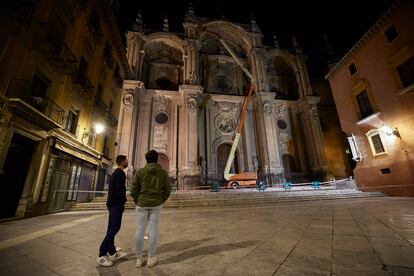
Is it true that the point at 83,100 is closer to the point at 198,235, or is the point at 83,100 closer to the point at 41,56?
the point at 41,56

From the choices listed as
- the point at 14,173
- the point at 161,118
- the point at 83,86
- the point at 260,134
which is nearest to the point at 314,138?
the point at 260,134

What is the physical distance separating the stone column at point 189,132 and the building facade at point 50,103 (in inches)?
286

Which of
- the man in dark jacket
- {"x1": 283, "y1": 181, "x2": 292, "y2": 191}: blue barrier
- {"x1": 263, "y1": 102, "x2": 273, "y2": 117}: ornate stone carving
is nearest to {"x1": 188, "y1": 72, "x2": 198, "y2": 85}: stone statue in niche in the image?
{"x1": 263, "y1": 102, "x2": 273, "y2": 117}: ornate stone carving

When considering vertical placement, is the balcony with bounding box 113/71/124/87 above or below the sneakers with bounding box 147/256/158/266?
above

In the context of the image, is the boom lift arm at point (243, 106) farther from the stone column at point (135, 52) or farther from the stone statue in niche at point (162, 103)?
the stone column at point (135, 52)

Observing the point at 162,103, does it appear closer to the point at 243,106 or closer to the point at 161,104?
the point at 161,104

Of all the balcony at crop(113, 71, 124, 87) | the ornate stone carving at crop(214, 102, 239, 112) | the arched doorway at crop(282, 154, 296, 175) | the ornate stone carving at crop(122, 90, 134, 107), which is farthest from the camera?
the ornate stone carving at crop(214, 102, 239, 112)

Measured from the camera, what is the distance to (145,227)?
8.07 feet

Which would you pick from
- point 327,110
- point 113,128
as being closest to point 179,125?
point 113,128

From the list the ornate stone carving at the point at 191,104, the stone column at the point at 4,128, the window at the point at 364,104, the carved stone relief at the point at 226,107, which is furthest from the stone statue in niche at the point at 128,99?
the window at the point at 364,104

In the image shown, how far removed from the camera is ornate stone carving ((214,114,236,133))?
22531 mm

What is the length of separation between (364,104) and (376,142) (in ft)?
9.71

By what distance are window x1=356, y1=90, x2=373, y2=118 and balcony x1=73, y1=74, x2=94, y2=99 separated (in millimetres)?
18378

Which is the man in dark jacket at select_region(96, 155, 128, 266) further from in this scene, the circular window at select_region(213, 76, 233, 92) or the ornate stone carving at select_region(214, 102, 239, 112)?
the circular window at select_region(213, 76, 233, 92)
